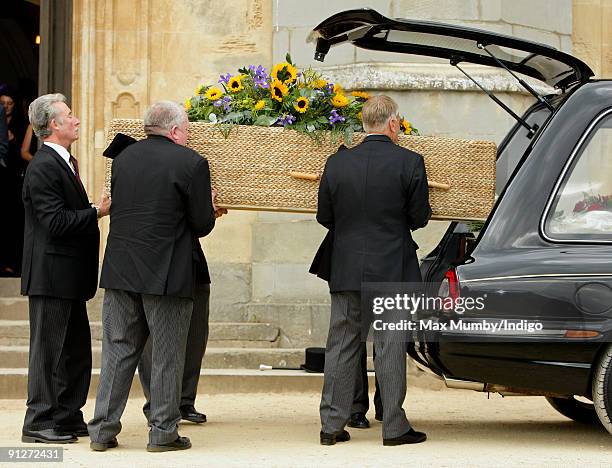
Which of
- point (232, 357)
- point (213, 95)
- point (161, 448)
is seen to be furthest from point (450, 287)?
point (232, 357)

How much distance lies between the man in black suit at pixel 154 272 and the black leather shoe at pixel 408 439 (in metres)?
1.06

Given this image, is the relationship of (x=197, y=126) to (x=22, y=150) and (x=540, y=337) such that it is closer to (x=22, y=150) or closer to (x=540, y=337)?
(x=540, y=337)

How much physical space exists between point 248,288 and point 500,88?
8.82 feet

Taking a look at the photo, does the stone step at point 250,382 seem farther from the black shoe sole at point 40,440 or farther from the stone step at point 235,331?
the black shoe sole at point 40,440

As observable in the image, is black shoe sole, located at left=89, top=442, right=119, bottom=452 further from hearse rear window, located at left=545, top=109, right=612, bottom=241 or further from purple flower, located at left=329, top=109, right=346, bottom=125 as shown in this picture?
hearse rear window, located at left=545, top=109, right=612, bottom=241

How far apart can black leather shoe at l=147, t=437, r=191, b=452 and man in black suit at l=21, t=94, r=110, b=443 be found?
562 mm

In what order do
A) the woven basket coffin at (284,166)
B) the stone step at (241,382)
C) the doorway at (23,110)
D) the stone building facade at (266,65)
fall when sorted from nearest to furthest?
the woven basket coffin at (284,166)
the stone step at (241,382)
the stone building facade at (266,65)
the doorway at (23,110)

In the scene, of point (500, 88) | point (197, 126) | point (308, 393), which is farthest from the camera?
point (500, 88)

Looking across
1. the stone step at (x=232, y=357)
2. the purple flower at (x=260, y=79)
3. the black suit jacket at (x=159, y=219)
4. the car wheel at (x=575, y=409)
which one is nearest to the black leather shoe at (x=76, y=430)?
the black suit jacket at (x=159, y=219)

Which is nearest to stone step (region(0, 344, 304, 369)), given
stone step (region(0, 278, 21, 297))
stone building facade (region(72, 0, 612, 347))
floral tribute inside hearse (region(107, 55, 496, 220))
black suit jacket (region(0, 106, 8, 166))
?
stone building facade (region(72, 0, 612, 347))

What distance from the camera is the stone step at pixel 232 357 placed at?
34.7 feet

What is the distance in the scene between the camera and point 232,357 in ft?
35.7

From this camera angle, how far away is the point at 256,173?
25.1 ft

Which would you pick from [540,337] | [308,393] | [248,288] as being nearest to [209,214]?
[540,337]
